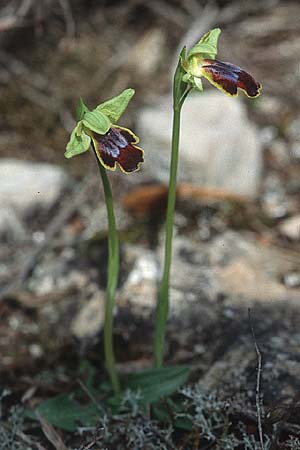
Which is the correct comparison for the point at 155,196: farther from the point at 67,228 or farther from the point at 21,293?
the point at 21,293

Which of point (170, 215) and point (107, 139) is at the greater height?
point (107, 139)

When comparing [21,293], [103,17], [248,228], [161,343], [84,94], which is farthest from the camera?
[103,17]

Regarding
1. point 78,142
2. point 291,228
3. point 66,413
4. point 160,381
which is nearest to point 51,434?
point 66,413

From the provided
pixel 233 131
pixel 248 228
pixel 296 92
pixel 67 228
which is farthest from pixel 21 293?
pixel 296 92

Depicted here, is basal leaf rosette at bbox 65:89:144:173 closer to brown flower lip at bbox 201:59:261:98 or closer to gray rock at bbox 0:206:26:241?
Answer: brown flower lip at bbox 201:59:261:98

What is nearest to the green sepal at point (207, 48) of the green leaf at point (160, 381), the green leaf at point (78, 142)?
the green leaf at point (78, 142)

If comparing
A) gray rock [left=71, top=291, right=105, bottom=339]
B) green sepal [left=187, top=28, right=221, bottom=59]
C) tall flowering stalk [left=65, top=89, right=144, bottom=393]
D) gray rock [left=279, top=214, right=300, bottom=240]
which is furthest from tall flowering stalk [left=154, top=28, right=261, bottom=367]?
gray rock [left=279, top=214, right=300, bottom=240]

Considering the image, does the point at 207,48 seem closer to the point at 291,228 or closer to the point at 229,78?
the point at 229,78
